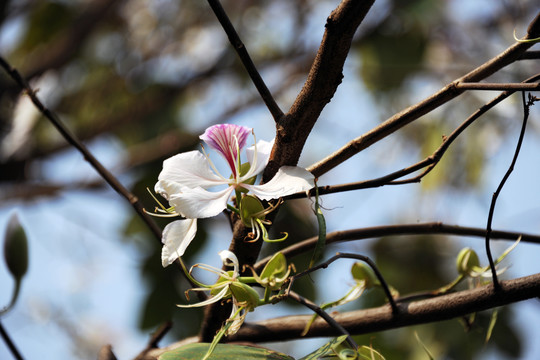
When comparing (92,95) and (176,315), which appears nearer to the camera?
(176,315)

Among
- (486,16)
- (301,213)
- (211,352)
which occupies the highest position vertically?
(486,16)

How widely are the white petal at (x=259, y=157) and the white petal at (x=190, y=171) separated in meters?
0.02

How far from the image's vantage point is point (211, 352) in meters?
0.33

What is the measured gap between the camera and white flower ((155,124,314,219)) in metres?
0.35

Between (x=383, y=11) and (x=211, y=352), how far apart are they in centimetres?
176

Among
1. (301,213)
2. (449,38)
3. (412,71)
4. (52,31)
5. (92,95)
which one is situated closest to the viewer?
(301,213)

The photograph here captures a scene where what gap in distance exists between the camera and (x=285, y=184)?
1.17 ft

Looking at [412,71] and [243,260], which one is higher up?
[412,71]

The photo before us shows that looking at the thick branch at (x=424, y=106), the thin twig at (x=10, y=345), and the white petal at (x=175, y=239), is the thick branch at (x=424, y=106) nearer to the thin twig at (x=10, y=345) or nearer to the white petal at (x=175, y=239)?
the white petal at (x=175, y=239)

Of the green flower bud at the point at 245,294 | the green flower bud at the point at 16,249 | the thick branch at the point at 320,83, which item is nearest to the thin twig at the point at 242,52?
the thick branch at the point at 320,83

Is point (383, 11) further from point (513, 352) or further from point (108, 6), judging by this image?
point (513, 352)

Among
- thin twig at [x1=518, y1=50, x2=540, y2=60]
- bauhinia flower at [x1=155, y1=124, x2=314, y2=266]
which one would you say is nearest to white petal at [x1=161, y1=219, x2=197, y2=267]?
bauhinia flower at [x1=155, y1=124, x2=314, y2=266]

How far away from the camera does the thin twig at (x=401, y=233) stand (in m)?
0.45

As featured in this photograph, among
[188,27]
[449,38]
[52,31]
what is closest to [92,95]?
[52,31]
